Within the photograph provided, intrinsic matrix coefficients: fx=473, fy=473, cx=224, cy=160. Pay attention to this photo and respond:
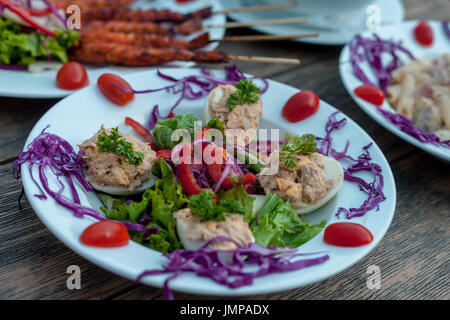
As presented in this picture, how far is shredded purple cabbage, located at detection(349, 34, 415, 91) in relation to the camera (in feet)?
13.7

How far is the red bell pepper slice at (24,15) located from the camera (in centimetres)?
384

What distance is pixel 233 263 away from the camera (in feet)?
7.38


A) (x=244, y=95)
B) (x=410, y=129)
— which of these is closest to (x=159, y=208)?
(x=244, y=95)

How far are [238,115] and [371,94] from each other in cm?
120

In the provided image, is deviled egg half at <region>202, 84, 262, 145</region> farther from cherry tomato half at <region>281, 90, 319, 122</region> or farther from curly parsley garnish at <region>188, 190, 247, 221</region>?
curly parsley garnish at <region>188, 190, 247, 221</region>

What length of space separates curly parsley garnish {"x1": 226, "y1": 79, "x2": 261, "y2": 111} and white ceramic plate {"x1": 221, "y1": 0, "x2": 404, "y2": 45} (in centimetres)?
190

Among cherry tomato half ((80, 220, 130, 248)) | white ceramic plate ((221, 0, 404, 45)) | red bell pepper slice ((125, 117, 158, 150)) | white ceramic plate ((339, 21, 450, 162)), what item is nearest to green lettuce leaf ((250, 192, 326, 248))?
cherry tomato half ((80, 220, 130, 248))

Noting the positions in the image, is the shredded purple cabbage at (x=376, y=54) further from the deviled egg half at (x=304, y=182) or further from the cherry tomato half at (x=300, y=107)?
the deviled egg half at (x=304, y=182)

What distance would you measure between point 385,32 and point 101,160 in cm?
329

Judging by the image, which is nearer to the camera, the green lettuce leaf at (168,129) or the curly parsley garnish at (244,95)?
the green lettuce leaf at (168,129)

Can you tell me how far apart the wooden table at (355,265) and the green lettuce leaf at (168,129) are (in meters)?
0.87

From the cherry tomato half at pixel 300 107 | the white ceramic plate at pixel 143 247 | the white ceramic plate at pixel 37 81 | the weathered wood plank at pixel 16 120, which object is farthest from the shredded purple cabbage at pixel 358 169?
the weathered wood plank at pixel 16 120

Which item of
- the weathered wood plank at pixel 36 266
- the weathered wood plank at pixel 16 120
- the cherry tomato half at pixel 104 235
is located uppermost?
the cherry tomato half at pixel 104 235
